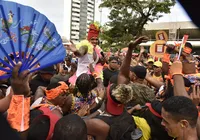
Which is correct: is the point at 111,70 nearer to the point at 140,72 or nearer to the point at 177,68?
the point at 140,72

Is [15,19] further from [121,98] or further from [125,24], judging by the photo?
[125,24]

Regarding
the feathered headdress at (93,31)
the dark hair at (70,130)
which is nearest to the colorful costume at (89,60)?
the feathered headdress at (93,31)

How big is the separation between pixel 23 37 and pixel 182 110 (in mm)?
1228

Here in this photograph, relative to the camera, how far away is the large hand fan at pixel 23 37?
1969 millimetres

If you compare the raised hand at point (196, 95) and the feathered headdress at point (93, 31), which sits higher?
the feathered headdress at point (93, 31)

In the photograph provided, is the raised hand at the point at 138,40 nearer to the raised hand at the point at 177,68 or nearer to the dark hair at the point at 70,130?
the raised hand at the point at 177,68

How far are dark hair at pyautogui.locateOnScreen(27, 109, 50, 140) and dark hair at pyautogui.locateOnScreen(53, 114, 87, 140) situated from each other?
0.18 meters

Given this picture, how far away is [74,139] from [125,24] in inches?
1151

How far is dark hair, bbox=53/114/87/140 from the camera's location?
1.88m

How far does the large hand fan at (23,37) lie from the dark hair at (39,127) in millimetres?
400

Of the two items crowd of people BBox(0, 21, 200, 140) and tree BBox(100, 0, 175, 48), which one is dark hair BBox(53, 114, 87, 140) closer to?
crowd of people BBox(0, 21, 200, 140)

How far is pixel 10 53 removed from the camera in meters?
1.97

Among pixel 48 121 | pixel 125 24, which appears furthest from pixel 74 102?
pixel 125 24

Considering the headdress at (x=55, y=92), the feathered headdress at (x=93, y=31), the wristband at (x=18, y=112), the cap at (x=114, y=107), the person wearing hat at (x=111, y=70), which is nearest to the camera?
the wristband at (x=18, y=112)
